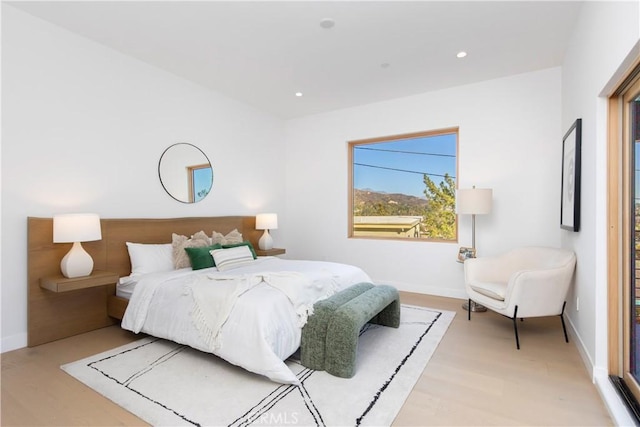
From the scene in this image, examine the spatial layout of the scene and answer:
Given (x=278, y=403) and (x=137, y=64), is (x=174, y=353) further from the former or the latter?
(x=137, y=64)

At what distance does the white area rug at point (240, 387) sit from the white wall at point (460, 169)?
186 centimetres

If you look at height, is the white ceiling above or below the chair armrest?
above

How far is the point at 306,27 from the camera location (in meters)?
2.87

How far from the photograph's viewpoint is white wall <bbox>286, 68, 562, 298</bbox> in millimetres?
3664

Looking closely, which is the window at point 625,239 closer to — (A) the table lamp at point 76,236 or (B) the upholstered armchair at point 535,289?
(B) the upholstered armchair at point 535,289

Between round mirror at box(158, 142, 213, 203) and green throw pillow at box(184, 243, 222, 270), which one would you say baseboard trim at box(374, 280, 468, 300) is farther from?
round mirror at box(158, 142, 213, 203)

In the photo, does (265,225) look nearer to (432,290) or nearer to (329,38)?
(432,290)

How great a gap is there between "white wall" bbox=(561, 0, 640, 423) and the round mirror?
4052mm

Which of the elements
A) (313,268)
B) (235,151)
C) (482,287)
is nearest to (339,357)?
(313,268)

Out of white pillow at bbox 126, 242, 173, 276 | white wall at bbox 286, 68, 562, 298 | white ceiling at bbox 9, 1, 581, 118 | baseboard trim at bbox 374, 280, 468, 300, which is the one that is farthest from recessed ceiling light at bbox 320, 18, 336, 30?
baseboard trim at bbox 374, 280, 468, 300

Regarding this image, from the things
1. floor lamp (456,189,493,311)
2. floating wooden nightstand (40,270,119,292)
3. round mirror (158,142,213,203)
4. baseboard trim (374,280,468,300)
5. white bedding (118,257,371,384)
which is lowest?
baseboard trim (374,280,468,300)

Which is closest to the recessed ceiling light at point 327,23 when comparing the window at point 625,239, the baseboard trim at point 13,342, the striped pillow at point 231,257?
the window at point 625,239

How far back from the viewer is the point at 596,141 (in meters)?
2.14

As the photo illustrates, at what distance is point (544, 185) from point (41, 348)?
5307mm
